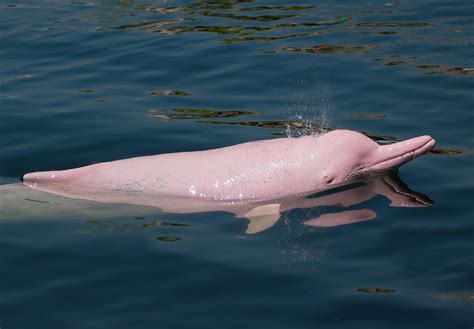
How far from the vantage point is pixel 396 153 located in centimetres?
1094

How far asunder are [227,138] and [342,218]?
270 cm

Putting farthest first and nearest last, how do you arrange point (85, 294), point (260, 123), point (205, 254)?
point (260, 123) → point (205, 254) → point (85, 294)

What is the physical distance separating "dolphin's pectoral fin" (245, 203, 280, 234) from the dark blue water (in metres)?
0.10

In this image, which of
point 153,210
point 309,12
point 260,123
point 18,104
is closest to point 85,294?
point 153,210

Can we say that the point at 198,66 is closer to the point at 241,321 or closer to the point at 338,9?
the point at 338,9

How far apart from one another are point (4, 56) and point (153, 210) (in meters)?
7.35

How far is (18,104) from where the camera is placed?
14586 millimetres

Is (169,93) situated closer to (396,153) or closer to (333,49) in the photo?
(333,49)

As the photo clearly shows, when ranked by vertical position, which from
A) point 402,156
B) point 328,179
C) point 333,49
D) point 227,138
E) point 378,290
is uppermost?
point 333,49

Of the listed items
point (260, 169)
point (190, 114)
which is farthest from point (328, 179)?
point (190, 114)

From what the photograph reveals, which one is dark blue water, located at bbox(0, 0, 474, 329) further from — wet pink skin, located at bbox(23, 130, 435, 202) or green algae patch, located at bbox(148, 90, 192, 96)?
wet pink skin, located at bbox(23, 130, 435, 202)

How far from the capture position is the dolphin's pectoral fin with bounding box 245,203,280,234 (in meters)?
9.96

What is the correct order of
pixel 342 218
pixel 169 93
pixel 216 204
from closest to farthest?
pixel 342 218, pixel 216 204, pixel 169 93

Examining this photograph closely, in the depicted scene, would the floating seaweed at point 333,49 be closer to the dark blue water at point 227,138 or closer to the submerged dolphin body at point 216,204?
the dark blue water at point 227,138
